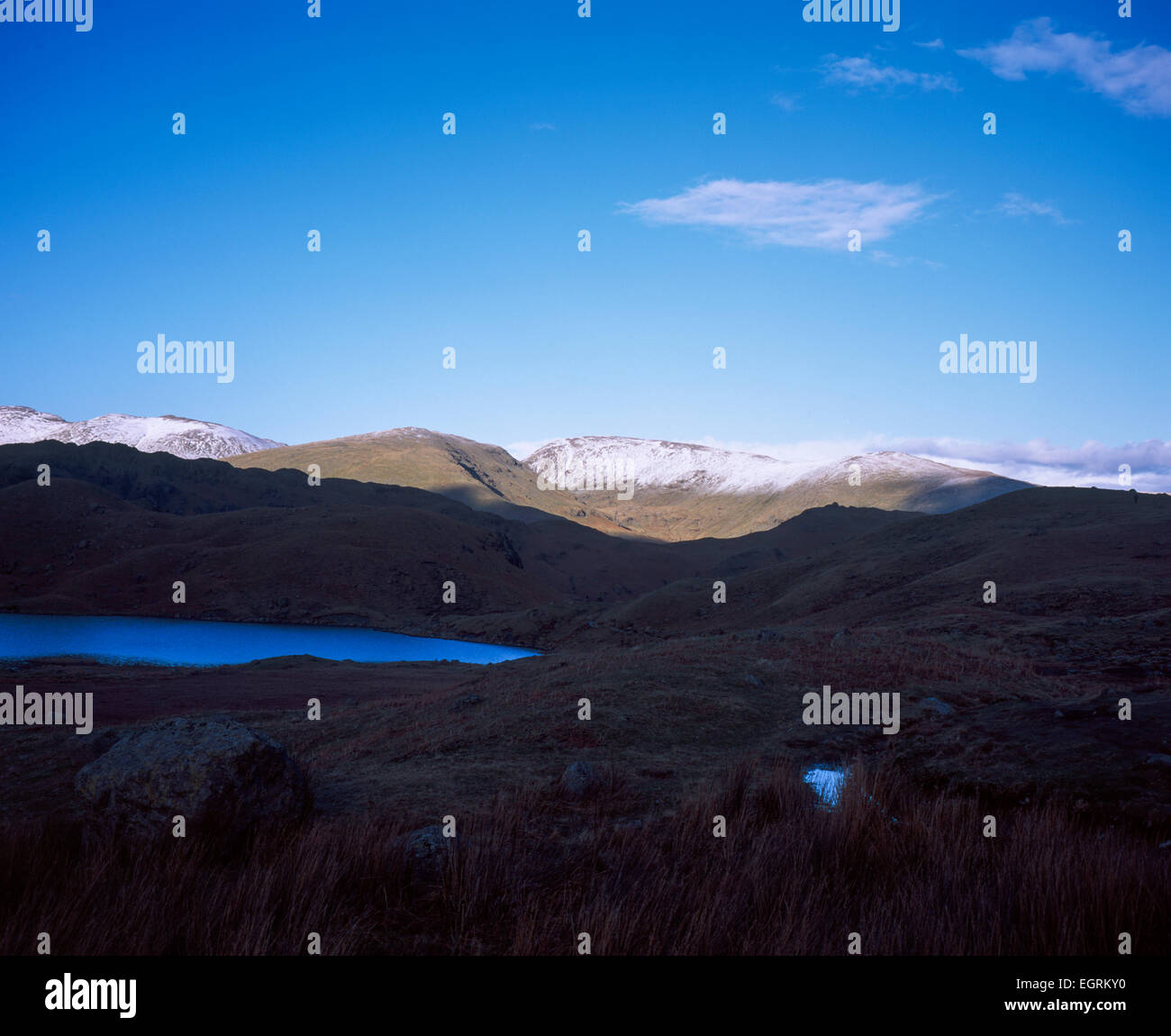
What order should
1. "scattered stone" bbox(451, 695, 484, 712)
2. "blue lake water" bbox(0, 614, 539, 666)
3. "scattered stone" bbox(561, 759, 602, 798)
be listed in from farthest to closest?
1. "blue lake water" bbox(0, 614, 539, 666)
2. "scattered stone" bbox(451, 695, 484, 712)
3. "scattered stone" bbox(561, 759, 602, 798)

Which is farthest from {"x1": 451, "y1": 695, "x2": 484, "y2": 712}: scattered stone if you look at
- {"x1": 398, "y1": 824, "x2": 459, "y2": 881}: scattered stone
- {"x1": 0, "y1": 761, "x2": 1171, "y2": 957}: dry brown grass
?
{"x1": 398, "y1": 824, "x2": 459, "y2": 881}: scattered stone

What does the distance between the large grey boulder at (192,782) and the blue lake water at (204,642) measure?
1315 inches

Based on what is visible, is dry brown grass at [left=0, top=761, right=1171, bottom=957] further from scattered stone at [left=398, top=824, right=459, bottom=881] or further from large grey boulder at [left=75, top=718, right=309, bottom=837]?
large grey boulder at [left=75, top=718, right=309, bottom=837]

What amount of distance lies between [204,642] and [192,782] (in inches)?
1715

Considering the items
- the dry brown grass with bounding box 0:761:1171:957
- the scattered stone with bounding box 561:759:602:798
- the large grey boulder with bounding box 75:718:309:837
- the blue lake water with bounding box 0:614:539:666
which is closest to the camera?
the dry brown grass with bounding box 0:761:1171:957

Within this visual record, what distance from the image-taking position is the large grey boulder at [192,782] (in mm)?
6031

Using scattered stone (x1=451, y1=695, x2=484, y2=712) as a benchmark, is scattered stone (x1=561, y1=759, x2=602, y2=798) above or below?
above

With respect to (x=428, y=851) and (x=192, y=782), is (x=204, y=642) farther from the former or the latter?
(x=428, y=851)

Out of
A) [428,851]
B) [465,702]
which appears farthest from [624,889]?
[465,702]

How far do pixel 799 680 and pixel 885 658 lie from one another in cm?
279

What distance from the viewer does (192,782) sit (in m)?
6.08

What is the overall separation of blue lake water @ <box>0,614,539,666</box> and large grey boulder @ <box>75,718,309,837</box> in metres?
33.4

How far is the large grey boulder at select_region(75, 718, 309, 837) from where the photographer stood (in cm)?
603
